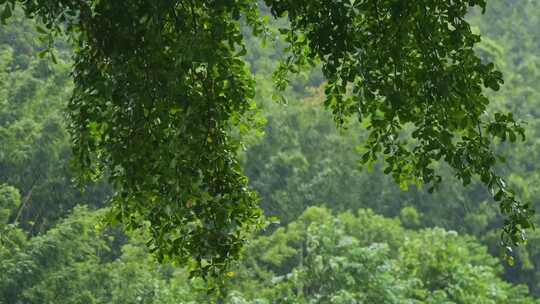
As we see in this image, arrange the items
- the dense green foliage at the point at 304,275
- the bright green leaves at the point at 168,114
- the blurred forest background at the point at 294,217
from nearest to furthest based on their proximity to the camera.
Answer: the bright green leaves at the point at 168,114 < the dense green foliage at the point at 304,275 < the blurred forest background at the point at 294,217

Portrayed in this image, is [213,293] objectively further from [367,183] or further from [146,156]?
[367,183]

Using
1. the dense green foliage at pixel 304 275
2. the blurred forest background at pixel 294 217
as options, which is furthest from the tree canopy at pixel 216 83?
the dense green foliage at pixel 304 275

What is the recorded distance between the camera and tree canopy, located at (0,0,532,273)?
3549 mm

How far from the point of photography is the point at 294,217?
94.1 ft

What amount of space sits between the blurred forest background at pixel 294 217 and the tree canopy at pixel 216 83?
14.8 inches

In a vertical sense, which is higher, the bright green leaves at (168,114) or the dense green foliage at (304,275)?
the dense green foliage at (304,275)

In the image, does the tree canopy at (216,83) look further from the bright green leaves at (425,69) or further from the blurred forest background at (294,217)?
the blurred forest background at (294,217)

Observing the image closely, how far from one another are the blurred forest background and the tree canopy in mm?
376

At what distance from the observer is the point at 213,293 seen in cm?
416

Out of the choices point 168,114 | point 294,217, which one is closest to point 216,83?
point 168,114

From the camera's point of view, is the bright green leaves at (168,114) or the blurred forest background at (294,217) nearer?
the bright green leaves at (168,114)

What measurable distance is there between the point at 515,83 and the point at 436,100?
3338 centimetres

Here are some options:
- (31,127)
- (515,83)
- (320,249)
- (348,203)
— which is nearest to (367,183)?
(348,203)

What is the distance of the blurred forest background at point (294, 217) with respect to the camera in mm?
15211
